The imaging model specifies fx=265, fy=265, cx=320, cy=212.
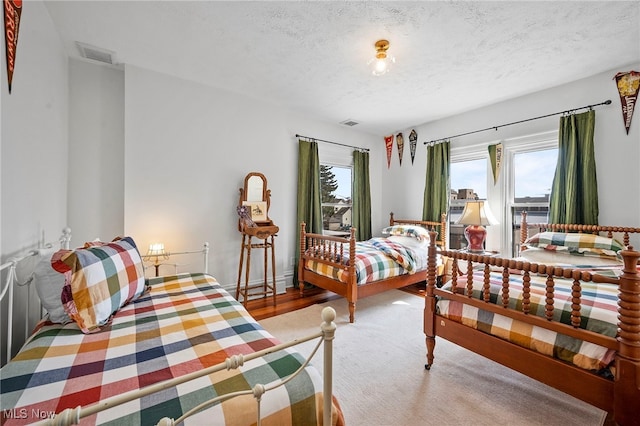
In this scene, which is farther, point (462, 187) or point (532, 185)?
point (462, 187)

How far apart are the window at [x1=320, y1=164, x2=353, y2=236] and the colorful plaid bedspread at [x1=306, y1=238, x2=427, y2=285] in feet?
3.31

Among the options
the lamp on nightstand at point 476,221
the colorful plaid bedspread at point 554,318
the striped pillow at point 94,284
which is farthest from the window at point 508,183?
the striped pillow at point 94,284

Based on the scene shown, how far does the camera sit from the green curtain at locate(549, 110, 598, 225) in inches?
106

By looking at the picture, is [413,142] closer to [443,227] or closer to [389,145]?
[389,145]

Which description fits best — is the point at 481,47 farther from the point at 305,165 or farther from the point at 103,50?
the point at 103,50

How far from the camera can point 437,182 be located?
404cm

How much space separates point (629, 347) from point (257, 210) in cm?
313

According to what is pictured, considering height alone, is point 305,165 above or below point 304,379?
above

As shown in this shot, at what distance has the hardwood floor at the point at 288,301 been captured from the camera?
297 cm

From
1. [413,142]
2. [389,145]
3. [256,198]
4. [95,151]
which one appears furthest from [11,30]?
[389,145]

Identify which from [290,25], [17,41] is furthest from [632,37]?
[17,41]

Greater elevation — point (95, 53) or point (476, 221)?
point (95, 53)

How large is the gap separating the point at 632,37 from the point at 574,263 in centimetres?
190

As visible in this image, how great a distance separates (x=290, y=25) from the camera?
6.64 ft
